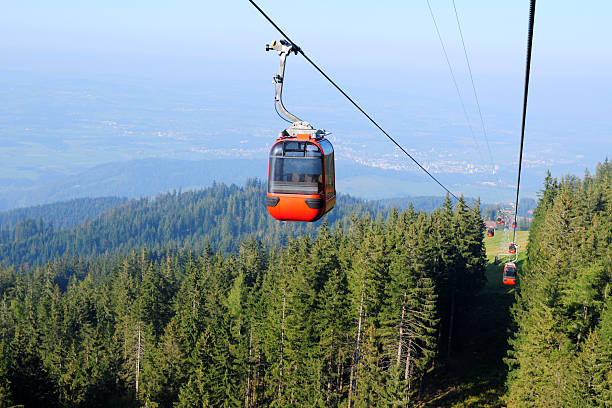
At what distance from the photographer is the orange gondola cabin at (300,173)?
66.2 feet

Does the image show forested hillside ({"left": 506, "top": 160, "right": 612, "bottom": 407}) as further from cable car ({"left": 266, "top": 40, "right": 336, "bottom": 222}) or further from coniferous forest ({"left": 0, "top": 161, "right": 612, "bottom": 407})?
cable car ({"left": 266, "top": 40, "right": 336, "bottom": 222})

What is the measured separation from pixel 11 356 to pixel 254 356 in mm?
A: 20359

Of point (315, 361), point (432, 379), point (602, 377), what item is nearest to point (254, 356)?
point (315, 361)

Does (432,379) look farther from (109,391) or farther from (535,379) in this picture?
(109,391)

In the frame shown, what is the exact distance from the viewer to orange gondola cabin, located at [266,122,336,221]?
66.2 ft

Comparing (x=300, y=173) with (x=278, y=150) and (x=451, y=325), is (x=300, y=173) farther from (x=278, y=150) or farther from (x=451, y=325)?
(x=451, y=325)

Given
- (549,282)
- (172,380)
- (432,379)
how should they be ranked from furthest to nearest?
(432,379)
(172,380)
(549,282)

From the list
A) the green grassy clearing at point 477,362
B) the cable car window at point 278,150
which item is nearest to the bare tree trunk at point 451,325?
the green grassy clearing at point 477,362

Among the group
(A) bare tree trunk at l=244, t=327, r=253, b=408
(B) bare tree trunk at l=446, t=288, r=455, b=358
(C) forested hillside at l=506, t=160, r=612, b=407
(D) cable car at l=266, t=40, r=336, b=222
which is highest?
(D) cable car at l=266, t=40, r=336, b=222

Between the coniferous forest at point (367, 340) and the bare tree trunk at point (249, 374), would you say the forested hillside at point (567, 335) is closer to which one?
the coniferous forest at point (367, 340)

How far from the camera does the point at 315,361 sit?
141ft

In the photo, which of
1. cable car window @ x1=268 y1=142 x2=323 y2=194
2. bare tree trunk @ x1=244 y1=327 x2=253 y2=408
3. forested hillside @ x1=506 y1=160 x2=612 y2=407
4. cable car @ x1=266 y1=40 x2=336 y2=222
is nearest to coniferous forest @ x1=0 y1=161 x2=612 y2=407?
forested hillside @ x1=506 y1=160 x2=612 y2=407

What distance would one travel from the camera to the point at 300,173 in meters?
20.3

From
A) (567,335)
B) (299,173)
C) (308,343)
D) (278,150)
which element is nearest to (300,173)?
(299,173)
